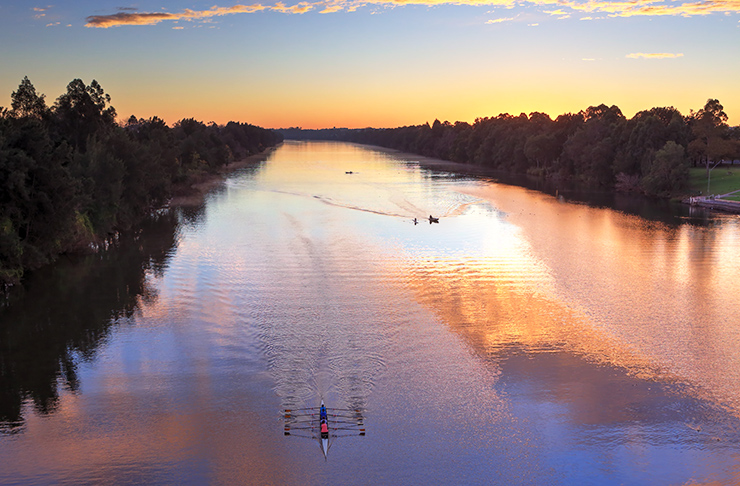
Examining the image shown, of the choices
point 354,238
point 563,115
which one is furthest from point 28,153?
point 563,115

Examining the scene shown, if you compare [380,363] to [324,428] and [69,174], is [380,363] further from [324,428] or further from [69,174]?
[69,174]

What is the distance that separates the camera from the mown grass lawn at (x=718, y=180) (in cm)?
8081

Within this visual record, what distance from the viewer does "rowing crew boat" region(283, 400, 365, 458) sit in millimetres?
19609

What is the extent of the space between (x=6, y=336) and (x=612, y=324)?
28994 mm

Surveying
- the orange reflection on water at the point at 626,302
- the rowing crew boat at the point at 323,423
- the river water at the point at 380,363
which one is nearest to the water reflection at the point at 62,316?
the river water at the point at 380,363

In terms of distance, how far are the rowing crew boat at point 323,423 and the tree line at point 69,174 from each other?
21.7 m

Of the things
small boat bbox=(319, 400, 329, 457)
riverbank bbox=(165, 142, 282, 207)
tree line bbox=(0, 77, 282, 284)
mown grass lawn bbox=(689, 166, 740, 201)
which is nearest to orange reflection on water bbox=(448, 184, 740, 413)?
small boat bbox=(319, 400, 329, 457)

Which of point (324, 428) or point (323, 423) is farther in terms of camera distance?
point (323, 423)

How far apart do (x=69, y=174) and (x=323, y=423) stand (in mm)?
29725

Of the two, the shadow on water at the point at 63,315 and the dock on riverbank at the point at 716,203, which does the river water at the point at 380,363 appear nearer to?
the shadow on water at the point at 63,315

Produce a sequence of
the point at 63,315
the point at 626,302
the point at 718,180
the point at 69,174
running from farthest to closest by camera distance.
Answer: the point at 718,180 → the point at 69,174 → the point at 626,302 → the point at 63,315

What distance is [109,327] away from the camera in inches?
1185

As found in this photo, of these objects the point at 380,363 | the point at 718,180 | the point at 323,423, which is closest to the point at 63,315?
the point at 380,363

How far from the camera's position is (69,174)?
4062 cm
